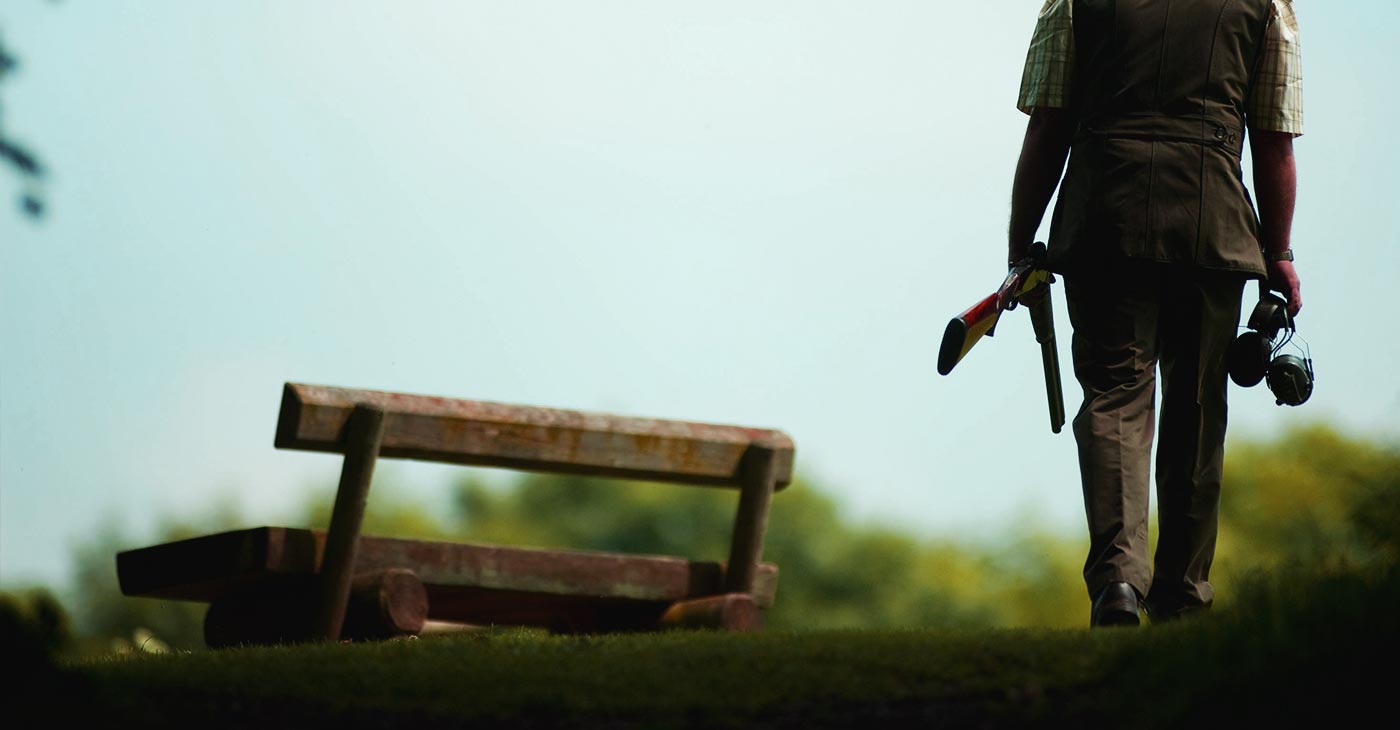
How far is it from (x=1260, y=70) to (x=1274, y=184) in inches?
15.3

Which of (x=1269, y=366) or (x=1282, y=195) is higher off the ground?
(x=1282, y=195)

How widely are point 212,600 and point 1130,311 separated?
4357 mm

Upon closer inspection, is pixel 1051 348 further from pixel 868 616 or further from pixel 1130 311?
pixel 868 616

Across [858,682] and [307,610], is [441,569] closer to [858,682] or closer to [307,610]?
[307,610]

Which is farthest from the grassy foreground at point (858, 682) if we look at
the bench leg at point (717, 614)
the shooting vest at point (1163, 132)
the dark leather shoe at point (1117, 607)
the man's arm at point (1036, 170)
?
the bench leg at point (717, 614)

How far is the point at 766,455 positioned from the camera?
26.5 feet

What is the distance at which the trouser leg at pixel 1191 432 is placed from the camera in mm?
5898

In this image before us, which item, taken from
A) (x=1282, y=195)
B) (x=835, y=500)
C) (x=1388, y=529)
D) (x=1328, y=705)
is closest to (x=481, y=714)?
(x=1328, y=705)

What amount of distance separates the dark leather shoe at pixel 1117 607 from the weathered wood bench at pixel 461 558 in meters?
2.27

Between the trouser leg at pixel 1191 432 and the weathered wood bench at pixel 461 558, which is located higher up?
the trouser leg at pixel 1191 432

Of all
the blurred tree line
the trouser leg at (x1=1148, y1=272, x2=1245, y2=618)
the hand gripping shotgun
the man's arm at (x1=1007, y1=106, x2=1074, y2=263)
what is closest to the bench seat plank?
the hand gripping shotgun

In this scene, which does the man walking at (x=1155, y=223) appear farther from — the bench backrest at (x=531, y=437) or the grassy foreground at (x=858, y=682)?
the bench backrest at (x=531, y=437)

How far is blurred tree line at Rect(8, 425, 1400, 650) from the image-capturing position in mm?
54281

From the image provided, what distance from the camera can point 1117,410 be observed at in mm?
5785
